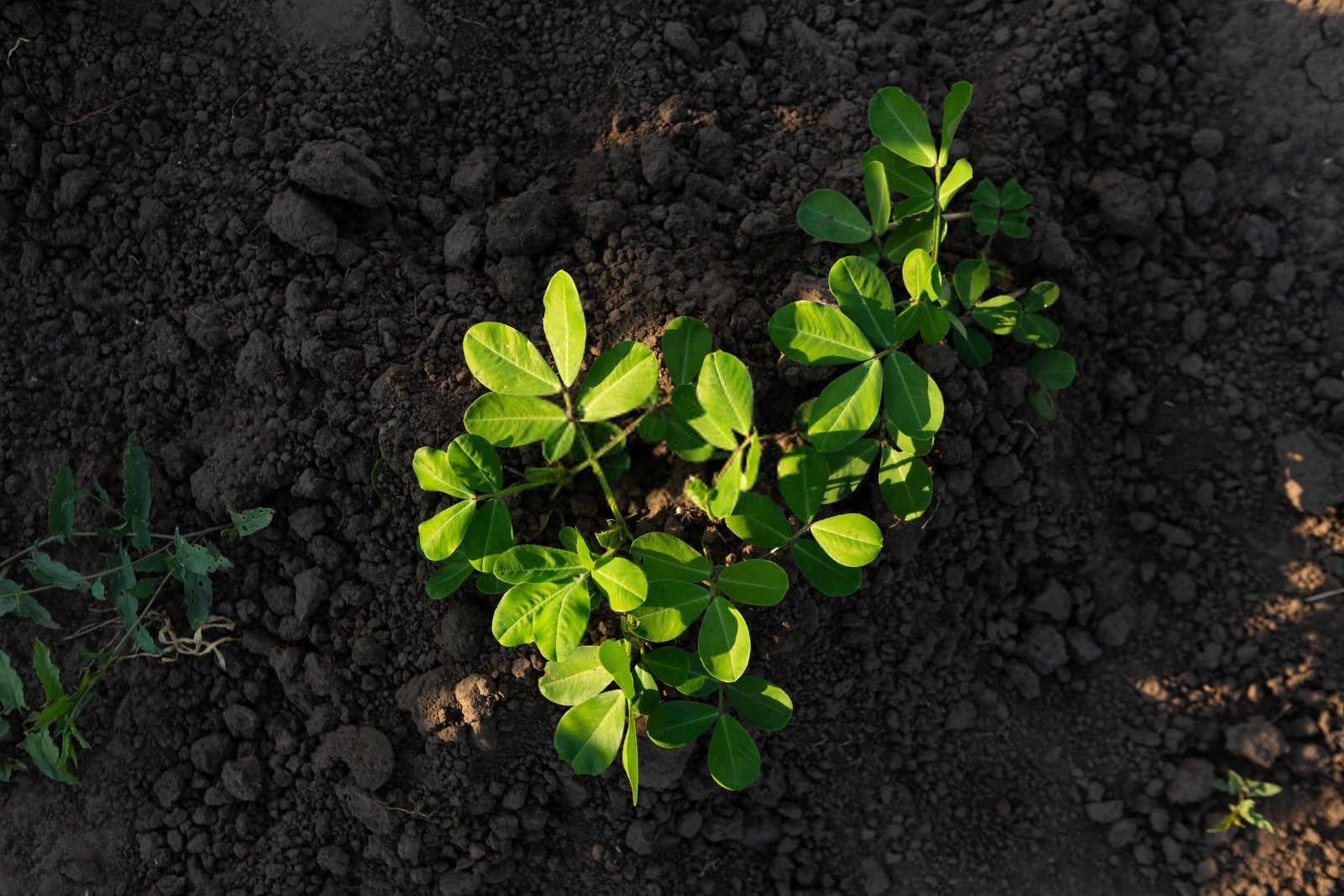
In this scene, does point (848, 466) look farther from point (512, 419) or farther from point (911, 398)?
point (512, 419)

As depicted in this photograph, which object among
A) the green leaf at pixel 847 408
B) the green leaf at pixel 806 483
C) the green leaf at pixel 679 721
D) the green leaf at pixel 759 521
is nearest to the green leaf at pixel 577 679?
the green leaf at pixel 679 721

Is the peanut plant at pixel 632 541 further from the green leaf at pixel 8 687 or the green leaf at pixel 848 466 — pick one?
the green leaf at pixel 8 687

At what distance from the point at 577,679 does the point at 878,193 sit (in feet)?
4.13

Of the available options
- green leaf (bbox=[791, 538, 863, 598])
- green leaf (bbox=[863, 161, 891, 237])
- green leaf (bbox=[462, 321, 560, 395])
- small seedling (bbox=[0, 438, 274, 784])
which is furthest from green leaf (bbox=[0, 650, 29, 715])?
green leaf (bbox=[863, 161, 891, 237])

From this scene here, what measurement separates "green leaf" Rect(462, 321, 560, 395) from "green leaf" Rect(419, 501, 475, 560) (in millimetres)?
259

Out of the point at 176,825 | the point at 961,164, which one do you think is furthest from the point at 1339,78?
the point at 176,825

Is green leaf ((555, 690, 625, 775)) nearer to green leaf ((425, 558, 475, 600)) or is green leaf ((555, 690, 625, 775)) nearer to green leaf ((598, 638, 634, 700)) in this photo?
green leaf ((598, 638, 634, 700))

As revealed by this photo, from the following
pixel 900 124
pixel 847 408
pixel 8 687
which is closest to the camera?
pixel 847 408

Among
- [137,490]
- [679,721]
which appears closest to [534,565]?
[679,721]

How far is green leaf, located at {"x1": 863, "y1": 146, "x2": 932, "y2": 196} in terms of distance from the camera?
7.05ft

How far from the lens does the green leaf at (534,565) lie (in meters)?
1.86

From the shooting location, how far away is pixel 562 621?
182cm

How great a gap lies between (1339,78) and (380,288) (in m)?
2.59

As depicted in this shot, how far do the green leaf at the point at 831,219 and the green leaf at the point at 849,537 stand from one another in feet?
2.17
